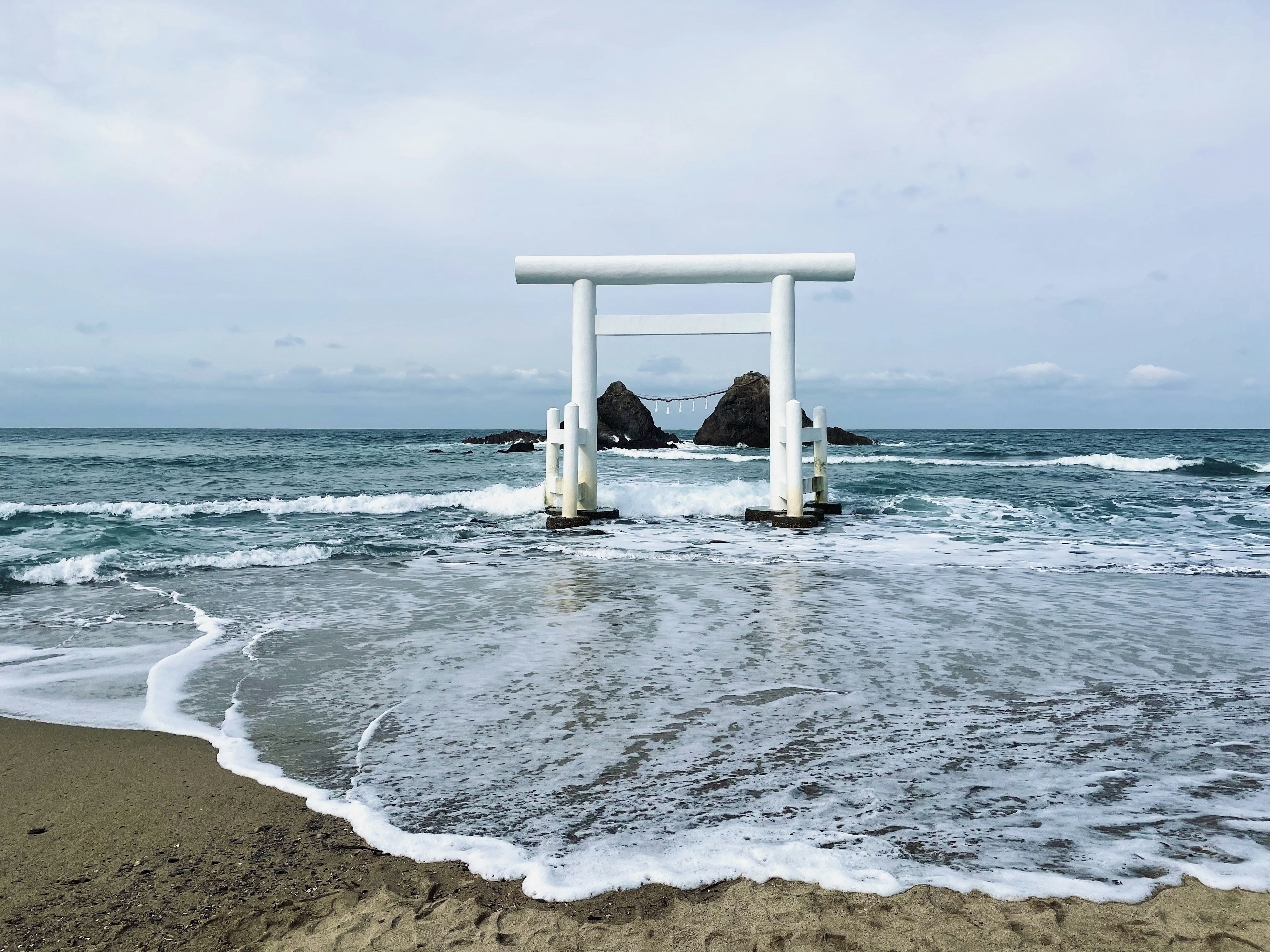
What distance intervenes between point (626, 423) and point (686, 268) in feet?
98.3

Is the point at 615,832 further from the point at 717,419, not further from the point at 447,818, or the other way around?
the point at 717,419

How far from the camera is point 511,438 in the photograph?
4522cm

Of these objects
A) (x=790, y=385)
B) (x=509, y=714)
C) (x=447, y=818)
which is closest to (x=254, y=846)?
(x=447, y=818)

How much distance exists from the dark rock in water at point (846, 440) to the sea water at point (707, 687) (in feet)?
117

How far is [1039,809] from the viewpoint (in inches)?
90.4

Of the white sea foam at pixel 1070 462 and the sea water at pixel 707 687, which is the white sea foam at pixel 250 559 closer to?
the sea water at pixel 707 687

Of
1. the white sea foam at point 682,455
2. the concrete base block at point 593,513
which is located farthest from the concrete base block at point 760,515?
the white sea foam at point 682,455

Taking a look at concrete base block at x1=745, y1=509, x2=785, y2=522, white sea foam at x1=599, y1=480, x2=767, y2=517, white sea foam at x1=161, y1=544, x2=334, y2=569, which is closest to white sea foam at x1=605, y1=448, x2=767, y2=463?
white sea foam at x1=599, y1=480, x2=767, y2=517

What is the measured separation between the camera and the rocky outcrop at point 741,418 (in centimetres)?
4028

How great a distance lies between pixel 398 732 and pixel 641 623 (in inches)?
84.6

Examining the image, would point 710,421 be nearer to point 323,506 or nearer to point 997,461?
point 997,461

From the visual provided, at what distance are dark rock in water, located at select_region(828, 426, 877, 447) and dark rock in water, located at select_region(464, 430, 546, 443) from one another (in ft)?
56.3

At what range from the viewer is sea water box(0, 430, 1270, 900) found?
2.13 metres

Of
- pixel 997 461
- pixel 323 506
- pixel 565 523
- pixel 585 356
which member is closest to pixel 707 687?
pixel 565 523
